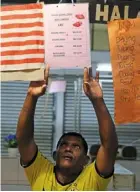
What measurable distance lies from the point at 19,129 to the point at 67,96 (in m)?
4.61

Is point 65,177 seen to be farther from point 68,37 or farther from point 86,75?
point 68,37

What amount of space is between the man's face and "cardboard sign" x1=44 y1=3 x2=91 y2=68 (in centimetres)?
36

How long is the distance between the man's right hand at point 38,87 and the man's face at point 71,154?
0.88 feet

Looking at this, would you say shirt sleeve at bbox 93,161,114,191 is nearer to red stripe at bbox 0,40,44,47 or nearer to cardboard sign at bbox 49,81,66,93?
red stripe at bbox 0,40,44,47

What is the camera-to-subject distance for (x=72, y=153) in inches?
63.5

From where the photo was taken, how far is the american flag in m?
1.60

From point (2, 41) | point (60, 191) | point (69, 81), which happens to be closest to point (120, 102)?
point (60, 191)

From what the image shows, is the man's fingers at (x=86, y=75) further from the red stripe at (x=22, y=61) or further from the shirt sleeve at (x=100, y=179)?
the shirt sleeve at (x=100, y=179)

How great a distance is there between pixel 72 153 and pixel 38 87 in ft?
1.12

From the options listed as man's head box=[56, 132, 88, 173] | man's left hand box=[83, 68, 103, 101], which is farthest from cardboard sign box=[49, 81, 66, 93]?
man's left hand box=[83, 68, 103, 101]


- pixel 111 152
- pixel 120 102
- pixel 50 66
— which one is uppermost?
pixel 50 66

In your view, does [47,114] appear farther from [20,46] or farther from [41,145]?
[20,46]

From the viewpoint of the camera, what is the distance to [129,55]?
62.2 inches

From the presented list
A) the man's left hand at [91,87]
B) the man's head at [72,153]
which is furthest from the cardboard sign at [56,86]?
the man's left hand at [91,87]
